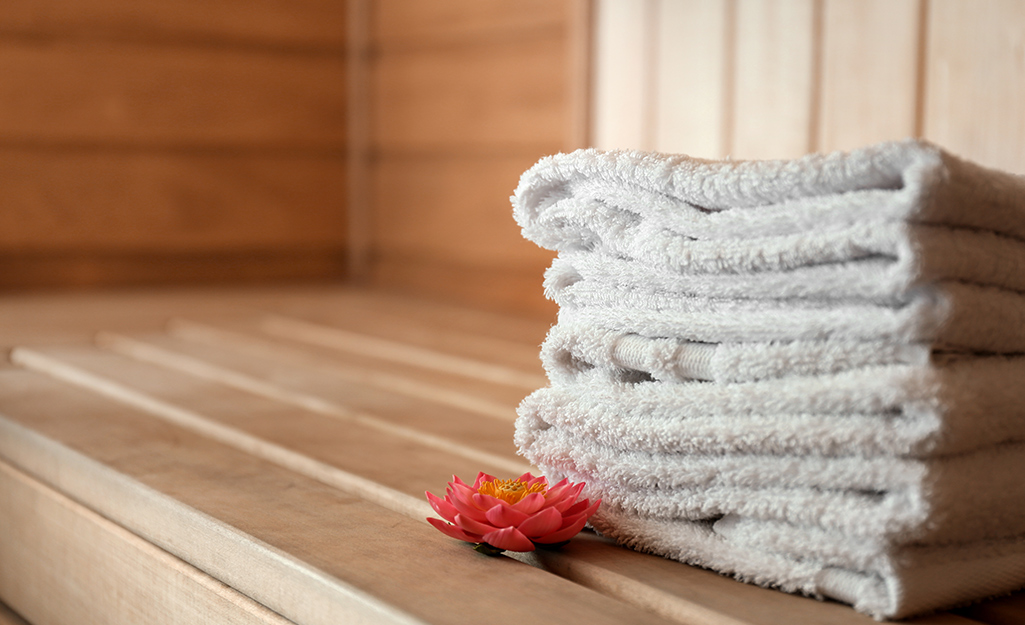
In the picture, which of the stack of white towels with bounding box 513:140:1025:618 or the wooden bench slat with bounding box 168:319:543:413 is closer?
the stack of white towels with bounding box 513:140:1025:618

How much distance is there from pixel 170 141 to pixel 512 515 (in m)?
2.00

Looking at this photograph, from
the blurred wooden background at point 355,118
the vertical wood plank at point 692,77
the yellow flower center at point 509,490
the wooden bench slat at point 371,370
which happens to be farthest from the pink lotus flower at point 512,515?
the vertical wood plank at point 692,77

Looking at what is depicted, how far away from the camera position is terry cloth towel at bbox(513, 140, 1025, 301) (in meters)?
0.48

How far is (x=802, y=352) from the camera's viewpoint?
0.52 metres

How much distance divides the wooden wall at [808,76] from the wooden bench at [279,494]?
1.76 feet

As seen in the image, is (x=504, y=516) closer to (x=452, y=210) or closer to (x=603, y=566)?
Answer: (x=603, y=566)

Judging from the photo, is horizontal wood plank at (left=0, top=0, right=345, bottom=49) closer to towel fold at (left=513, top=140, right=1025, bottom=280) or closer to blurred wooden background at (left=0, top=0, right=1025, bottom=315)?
blurred wooden background at (left=0, top=0, right=1025, bottom=315)

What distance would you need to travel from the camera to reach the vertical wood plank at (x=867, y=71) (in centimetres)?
137

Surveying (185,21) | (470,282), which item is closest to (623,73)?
(470,282)

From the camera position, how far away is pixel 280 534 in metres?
0.63

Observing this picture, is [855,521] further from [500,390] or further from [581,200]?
[500,390]

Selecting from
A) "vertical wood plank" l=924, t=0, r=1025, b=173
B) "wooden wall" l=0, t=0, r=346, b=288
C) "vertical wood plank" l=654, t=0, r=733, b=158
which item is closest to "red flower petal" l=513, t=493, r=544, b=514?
"vertical wood plank" l=924, t=0, r=1025, b=173

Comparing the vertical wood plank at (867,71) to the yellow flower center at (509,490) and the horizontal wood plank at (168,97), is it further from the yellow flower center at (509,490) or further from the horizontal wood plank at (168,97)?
the horizontal wood plank at (168,97)

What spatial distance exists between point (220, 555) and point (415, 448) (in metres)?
0.27
